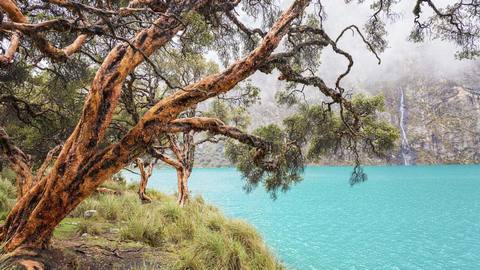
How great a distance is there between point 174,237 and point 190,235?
0.45m

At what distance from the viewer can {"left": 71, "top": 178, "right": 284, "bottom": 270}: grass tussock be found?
654cm

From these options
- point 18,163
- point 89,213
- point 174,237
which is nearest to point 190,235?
point 174,237

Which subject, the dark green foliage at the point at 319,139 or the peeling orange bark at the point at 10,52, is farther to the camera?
the dark green foliage at the point at 319,139

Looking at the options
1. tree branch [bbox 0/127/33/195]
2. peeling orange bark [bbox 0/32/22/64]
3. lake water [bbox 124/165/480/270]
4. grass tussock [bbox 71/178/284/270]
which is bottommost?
lake water [bbox 124/165/480/270]

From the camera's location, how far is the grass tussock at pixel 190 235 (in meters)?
6.54

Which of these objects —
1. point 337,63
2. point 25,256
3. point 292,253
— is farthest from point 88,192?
point 337,63

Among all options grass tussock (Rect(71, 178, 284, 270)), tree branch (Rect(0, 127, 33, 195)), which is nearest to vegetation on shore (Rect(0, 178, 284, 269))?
grass tussock (Rect(71, 178, 284, 270))

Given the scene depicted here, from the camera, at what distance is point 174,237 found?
27.6 ft

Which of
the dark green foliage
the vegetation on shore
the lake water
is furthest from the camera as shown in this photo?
the lake water

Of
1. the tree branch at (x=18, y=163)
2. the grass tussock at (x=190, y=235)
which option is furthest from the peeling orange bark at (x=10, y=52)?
the grass tussock at (x=190, y=235)

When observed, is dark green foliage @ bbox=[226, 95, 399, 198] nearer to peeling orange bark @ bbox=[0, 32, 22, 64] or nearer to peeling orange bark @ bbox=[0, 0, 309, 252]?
peeling orange bark @ bbox=[0, 0, 309, 252]

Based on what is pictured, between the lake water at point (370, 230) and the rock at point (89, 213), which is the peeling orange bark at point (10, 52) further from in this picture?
the lake water at point (370, 230)

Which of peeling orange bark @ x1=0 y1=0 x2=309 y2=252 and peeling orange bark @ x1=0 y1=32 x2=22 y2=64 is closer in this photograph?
peeling orange bark @ x1=0 y1=0 x2=309 y2=252

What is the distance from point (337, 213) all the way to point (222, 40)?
18.9m
